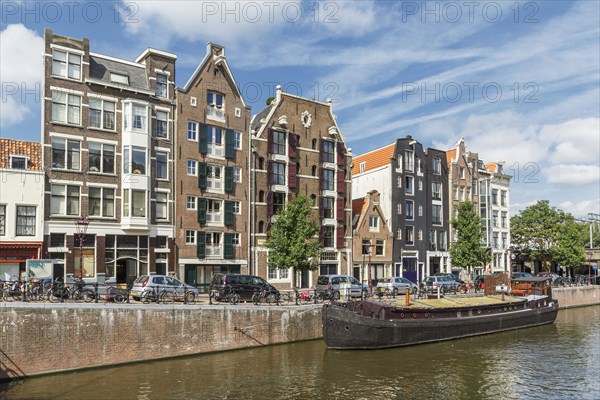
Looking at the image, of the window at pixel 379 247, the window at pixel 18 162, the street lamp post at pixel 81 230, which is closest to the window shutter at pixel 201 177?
the street lamp post at pixel 81 230

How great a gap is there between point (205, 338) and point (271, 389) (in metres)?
7.56

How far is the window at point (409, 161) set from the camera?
199ft

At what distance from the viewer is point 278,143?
48.2 meters

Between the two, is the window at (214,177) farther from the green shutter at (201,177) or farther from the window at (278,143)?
the window at (278,143)

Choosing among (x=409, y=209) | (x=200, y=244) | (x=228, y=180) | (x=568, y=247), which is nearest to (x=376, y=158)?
(x=409, y=209)

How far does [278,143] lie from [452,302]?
67.8 ft

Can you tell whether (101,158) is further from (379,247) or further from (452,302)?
(379,247)

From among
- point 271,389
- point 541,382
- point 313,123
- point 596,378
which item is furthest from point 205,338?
point 313,123

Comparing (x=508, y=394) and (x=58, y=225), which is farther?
(x=58, y=225)

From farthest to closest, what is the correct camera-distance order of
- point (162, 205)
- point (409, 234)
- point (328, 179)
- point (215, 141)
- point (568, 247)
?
point (568, 247)
point (409, 234)
point (328, 179)
point (215, 141)
point (162, 205)

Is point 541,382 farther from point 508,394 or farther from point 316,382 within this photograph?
point 316,382

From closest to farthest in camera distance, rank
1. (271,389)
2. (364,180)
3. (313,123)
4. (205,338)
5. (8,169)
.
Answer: (271,389) < (205,338) < (8,169) < (313,123) < (364,180)

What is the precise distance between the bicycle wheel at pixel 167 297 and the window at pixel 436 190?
40867mm

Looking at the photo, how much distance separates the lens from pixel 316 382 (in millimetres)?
23125
